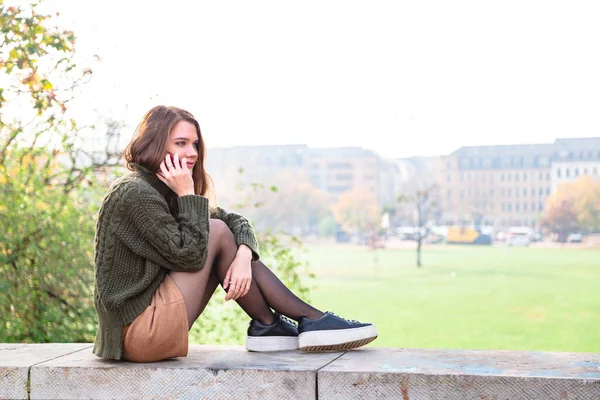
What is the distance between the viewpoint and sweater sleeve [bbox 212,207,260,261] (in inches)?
111

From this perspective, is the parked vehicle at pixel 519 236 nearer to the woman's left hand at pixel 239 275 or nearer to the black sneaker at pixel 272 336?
the black sneaker at pixel 272 336

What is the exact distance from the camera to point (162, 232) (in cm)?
259

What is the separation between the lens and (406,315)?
82.8 feet

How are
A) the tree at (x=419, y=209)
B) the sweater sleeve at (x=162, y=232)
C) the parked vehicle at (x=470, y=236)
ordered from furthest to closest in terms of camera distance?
the parked vehicle at (x=470, y=236), the tree at (x=419, y=209), the sweater sleeve at (x=162, y=232)

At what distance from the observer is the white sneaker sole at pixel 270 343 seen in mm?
2904

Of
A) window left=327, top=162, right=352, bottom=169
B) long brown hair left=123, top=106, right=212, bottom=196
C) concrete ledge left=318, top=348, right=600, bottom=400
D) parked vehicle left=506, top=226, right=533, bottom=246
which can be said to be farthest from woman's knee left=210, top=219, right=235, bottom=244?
parked vehicle left=506, top=226, right=533, bottom=246

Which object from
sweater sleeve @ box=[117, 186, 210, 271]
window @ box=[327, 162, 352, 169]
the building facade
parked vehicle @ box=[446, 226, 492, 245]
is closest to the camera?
sweater sleeve @ box=[117, 186, 210, 271]

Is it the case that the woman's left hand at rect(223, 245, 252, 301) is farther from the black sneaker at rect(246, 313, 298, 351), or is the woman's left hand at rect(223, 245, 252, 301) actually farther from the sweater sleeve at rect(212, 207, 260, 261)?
the black sneaker at rect(246, 313, 298, 351)

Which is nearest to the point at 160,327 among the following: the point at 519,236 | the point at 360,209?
the point at 519,236

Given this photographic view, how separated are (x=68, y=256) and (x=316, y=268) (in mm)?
30208

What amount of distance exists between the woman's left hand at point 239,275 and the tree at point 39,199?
104 inches

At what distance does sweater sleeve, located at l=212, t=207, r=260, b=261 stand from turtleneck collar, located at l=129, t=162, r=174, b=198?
271 millimetres

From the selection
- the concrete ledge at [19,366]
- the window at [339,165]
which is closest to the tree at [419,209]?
the window at [339,165]

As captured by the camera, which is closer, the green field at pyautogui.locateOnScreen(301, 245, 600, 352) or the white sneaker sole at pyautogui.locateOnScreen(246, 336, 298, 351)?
the white sneaker sole at pyautogui.locateOnScreen(246, 336, 298, 351)
